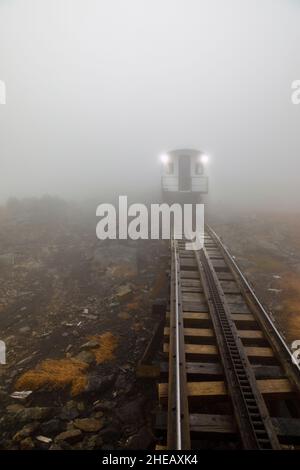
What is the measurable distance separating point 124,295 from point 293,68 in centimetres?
15752

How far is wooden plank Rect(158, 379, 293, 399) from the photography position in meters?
4.03

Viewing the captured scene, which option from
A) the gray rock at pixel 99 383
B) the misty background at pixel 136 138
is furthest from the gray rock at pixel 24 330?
the misty background at pixel 136 138

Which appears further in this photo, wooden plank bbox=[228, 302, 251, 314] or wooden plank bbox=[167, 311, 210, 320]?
wooden plank bbox=[228, 302, 251, 314]

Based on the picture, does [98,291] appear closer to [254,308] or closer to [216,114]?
[254,308]

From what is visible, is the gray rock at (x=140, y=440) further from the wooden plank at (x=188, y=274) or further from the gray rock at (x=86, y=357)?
the wooden plank at (x=188, y=274)

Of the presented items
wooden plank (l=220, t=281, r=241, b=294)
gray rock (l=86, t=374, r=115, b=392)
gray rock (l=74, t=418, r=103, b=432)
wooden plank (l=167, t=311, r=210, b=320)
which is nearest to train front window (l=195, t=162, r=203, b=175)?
wooden plank (l=220, t=281, r=241, b=294)

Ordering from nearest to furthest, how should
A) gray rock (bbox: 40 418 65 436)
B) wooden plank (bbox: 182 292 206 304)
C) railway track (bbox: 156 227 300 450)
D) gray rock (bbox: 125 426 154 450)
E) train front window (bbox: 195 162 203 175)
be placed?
railway track (bbox: 156 227 300 450), gray rock (bbox: 125 426 154 450), gray rock (bbox: 40 418 65 436), wooden plank (bbox: 182 292 206 304), train front window (bbox: 195 162 203 175)

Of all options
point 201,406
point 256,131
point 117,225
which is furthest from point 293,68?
point 201,406

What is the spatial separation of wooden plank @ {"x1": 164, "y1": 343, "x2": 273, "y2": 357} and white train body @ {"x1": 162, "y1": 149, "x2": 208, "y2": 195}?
15.5 metres

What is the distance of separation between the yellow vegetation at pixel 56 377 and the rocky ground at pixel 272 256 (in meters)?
4.29

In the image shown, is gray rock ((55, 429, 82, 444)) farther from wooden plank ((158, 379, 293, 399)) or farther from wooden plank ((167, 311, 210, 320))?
wooden plank ((167, 311, 210, 320))

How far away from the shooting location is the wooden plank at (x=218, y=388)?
13.2 feet

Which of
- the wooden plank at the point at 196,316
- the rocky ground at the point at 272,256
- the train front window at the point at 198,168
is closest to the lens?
→ the wooden plank at the point at 196,316

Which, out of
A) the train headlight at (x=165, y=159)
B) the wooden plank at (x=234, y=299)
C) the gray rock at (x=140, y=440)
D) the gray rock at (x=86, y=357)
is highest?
the train headlight at (x=165, y=159)
